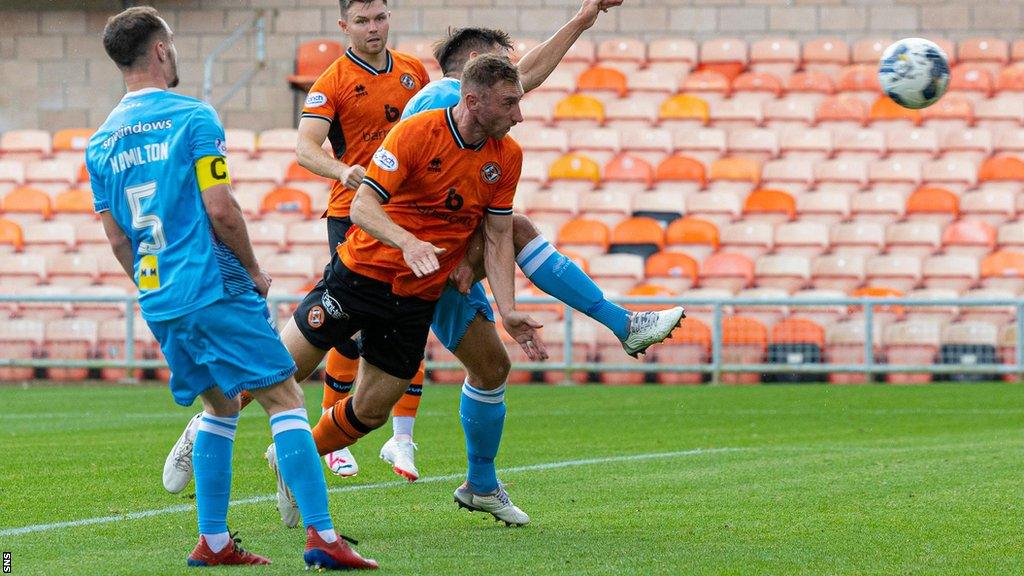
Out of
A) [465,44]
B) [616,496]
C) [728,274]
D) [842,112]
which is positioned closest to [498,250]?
[465,44]

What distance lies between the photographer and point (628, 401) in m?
13.6

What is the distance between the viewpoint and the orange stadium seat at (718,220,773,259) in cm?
1767

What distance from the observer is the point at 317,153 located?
6.78 metres

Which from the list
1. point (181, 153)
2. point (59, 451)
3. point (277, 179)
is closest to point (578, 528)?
point (181, 153)

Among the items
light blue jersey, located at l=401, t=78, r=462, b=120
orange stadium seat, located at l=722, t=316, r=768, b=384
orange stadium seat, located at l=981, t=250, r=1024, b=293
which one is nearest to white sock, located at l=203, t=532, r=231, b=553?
light blue jersey, located at l=401, t=78, r=462, b=120

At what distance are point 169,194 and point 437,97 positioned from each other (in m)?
1.65

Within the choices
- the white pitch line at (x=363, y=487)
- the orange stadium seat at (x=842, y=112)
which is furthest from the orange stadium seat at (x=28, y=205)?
the white pitch line at (x=363, y=487)

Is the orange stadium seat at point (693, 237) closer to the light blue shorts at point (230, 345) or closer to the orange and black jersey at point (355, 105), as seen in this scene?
the orange and black jersey at point (355, 105)

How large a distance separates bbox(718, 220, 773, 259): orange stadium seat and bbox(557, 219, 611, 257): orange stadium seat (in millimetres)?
1484

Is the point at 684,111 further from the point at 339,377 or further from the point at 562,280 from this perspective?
the point at 562,280

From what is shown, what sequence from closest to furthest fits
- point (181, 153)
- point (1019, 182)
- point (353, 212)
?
point (181, 153), point (353, 212), point (1019, 182)

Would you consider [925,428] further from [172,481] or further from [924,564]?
[172,481]

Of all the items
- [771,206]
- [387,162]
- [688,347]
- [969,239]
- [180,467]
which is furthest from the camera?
[771,206]

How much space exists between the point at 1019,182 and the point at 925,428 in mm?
9068
